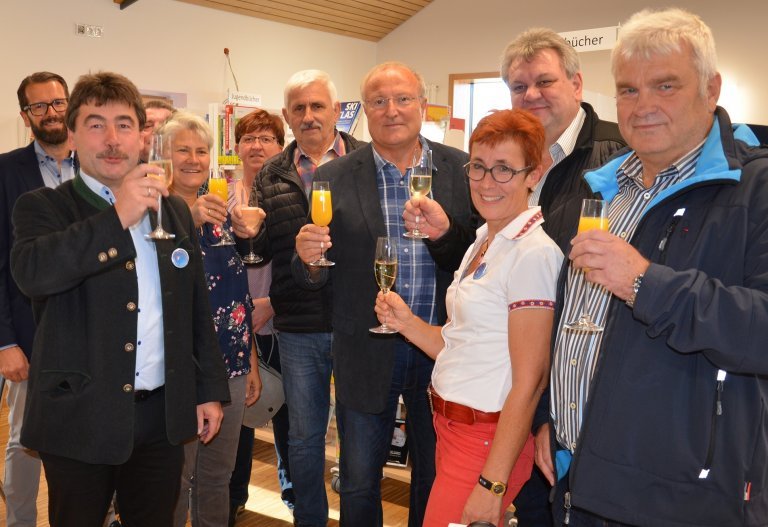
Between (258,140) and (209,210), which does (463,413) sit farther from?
(258,140)

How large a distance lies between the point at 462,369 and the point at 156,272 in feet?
3.30

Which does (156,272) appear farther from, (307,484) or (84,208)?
(307,484)

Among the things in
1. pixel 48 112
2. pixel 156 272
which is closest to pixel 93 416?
pixel 156 272

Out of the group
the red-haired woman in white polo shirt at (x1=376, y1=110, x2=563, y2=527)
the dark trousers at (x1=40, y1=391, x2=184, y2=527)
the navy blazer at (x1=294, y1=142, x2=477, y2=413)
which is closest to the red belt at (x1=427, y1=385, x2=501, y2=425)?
the red-haired woman in white polo shirt at (x1=376, y1=110, x2=563, y2=527)

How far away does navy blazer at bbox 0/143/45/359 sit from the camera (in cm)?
302

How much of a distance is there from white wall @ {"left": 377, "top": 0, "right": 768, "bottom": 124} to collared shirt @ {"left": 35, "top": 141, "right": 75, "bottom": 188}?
7169mm

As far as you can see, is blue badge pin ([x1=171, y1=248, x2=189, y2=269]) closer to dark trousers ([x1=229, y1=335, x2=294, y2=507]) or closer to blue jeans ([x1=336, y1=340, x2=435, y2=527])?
blue jeans ([x1=336, y1=340, x2=435, y2=527])

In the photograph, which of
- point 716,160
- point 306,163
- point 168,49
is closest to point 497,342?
point 716,160

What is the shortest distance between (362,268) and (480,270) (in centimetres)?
73

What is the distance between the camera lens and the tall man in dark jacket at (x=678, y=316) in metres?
1.42

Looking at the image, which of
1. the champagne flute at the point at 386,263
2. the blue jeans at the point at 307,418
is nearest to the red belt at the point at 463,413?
the champagne flute at the point at 386,263

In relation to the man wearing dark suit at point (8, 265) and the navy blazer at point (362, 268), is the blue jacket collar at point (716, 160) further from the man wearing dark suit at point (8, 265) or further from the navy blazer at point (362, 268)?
the man wearing dark suit at point (8, 265)

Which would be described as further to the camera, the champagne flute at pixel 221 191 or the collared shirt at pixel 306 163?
the collared shirt at pixel 306 163

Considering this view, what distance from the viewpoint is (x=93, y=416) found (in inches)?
77.7
